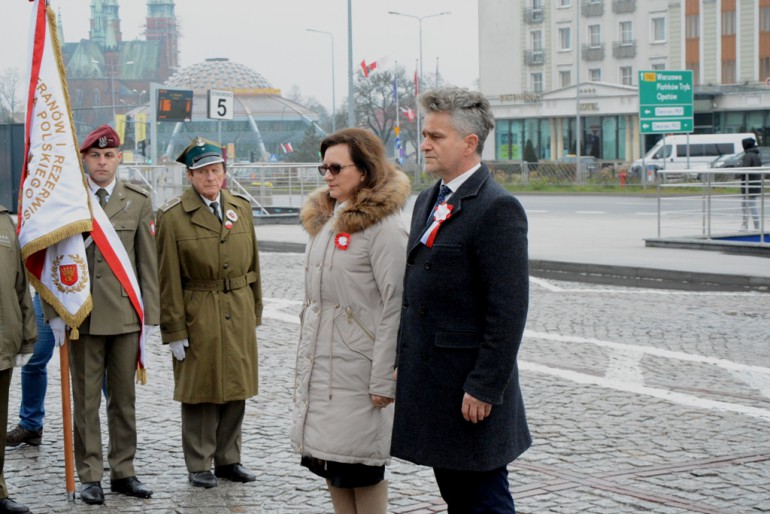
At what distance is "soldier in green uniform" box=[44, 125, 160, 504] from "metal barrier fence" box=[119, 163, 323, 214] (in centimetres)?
2298

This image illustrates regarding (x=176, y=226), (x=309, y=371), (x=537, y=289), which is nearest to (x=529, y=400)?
(x=176, y=226)

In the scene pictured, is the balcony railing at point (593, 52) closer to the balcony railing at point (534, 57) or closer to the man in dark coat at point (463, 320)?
the balcony railing at point (534, 57)

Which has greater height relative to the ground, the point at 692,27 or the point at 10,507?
the point at 692,27

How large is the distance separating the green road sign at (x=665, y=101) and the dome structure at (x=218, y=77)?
100m

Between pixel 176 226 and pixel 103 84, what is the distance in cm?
18941

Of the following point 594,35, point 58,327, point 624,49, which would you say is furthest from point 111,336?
point 594,35

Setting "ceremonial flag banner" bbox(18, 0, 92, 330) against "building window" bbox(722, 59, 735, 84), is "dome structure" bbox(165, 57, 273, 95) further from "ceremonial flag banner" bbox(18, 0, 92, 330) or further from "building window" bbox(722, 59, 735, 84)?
"ceremonial flag banner" bbox(18, 0, 92, 330)

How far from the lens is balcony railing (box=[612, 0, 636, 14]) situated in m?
76.2

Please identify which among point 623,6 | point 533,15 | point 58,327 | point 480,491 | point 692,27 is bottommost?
point 480,491

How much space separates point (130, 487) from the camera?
5.90 metres

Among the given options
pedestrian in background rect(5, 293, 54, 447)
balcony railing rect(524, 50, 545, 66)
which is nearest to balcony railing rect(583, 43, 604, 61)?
balcony railing rect(524, 50, 545, 66)

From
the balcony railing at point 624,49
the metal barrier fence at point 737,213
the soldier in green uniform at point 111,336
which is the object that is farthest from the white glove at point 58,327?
the balcony railing at point 624,49

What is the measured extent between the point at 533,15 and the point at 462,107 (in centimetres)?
7942

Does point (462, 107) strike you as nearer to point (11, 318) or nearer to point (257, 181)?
point (11, 318)
